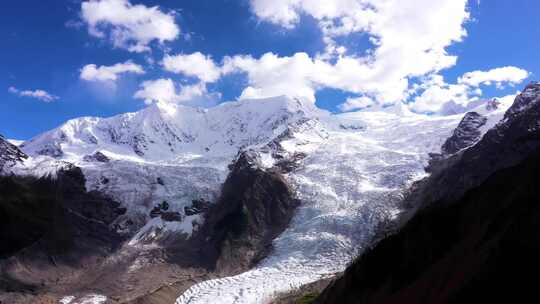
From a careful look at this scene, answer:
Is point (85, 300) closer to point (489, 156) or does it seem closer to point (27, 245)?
point (27, 245)

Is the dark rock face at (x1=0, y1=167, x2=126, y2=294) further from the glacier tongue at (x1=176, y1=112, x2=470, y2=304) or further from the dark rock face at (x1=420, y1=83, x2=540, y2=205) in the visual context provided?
the dark rock face at (x1=420, y1=83, x2=540, y2=205)

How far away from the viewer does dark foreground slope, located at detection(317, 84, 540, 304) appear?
105 ft

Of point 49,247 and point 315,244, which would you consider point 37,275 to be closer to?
point 49,247

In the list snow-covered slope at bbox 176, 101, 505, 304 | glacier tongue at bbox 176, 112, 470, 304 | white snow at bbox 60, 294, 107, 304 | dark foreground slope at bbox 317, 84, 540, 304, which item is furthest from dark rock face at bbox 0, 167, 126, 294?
dark foreground slope at bbox 317, 84, 540, 304

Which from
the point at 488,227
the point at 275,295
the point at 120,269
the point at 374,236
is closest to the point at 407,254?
the point at 488,227

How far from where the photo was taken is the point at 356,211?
17825 centimetres

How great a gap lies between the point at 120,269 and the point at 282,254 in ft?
174

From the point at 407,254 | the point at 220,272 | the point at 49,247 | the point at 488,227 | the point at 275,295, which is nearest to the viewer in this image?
the point at 488,227

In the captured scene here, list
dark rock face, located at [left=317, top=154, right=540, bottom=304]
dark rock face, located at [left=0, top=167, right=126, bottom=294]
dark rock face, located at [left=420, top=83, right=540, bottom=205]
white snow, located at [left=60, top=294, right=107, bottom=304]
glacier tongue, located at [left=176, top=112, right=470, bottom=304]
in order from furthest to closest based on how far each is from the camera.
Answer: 1. dark rock face, located at [left=0, top=167, right=126, bottom=294]
2. dark rock face, located at [left=420, top=83, right=540, bottom=205]
3. white snow, located at [left=60, top=294, right=107, bottom=304]
4. glacier tongue, located at [left=176, top=112, right=470, bottom=304]
5. dark rock face, located at [left=317, top=154, right=540, bottom=304]

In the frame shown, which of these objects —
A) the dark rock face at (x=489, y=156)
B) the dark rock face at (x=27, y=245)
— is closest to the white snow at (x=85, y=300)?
the dark rock face at (x=27, y=245)

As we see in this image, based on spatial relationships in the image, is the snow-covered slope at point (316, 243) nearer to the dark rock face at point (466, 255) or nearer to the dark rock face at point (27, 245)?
the dark rock face at point (27, 245)

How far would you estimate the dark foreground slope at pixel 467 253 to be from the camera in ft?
105

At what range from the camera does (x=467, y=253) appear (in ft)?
134


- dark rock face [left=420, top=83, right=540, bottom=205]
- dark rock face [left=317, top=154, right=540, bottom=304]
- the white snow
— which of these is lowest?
the white snow
